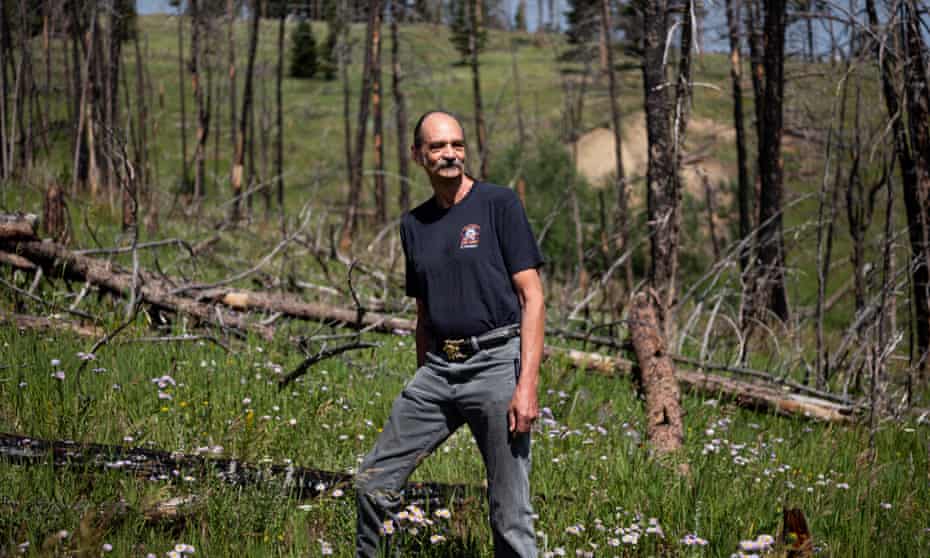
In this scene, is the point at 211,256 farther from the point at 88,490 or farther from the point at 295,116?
the point at 295,116

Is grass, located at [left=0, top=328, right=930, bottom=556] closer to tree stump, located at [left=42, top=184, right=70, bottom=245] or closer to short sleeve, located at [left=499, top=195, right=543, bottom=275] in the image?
short sleeve, located at [left=499, top=195, right=543, bottom=275]

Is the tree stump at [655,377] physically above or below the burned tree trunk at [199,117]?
below

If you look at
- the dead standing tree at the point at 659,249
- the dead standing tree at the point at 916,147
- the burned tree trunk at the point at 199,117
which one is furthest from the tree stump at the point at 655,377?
the burned tree trunk at the point at 199,117

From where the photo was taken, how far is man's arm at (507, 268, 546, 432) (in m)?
3.30

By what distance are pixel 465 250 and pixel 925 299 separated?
21.4ft

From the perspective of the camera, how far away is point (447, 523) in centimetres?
421

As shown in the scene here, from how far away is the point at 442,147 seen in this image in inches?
137

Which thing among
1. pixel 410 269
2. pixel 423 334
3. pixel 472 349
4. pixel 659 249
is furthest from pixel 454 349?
pixel 659 249

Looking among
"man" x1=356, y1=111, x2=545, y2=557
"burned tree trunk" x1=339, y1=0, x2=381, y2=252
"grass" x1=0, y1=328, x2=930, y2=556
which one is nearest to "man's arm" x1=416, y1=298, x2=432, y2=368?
"man" x1=356, y1=111, x2=545, y2=557

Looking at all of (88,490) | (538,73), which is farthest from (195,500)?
(538,73)

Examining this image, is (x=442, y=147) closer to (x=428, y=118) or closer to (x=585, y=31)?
(x=428, y=118)

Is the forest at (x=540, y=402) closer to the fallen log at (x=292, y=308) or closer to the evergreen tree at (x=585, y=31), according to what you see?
the fallen log at (x=292, y=308)

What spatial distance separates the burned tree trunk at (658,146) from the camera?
23.8 feet

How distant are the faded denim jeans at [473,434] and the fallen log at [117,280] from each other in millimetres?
3779
